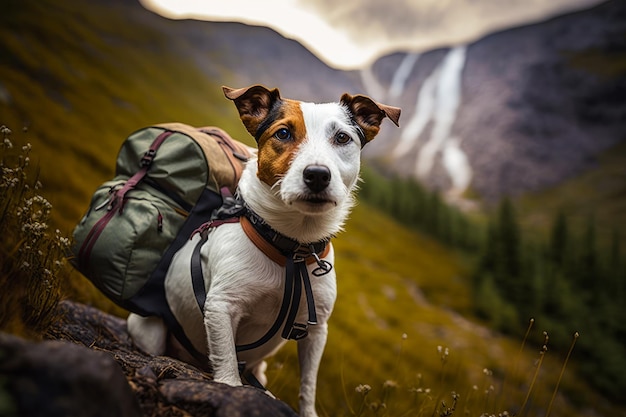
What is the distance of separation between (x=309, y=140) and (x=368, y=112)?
2.80ft

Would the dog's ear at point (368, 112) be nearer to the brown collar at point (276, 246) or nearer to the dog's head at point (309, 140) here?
the dog's head at point (309, 140)

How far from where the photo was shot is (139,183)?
418 centimetres

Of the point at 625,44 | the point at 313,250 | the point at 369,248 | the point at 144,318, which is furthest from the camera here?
the point at 625,44

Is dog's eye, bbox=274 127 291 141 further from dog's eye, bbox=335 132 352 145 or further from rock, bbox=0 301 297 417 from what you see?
rock, bbox=0 301 297 417

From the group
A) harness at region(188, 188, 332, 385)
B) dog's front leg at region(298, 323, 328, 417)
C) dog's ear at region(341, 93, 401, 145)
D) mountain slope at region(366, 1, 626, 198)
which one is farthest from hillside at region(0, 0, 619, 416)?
mountain slope at region(366, 1, 626, 198)

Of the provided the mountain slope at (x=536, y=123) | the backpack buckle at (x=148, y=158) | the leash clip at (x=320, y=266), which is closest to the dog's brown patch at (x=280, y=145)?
the leash clip at (x=320, y=266)

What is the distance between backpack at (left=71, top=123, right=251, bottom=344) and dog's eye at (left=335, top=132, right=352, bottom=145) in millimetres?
1544

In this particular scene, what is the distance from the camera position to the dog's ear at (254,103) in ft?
11.4

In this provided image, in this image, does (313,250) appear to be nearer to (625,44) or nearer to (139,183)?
(139,183)

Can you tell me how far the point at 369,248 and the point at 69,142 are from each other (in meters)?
41.8

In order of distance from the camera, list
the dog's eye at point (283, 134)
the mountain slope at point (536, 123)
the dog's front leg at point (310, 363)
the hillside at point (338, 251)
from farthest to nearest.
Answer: the mountain slope at point (536, 123), the hillside at point (338, 251), the dog's front leg at point (310, 363), the dog's eye at point (283, 134)

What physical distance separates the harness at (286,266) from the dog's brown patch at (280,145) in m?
0.46

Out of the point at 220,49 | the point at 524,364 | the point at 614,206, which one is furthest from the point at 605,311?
the point at 220,49

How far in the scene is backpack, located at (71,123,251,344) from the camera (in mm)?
3766
